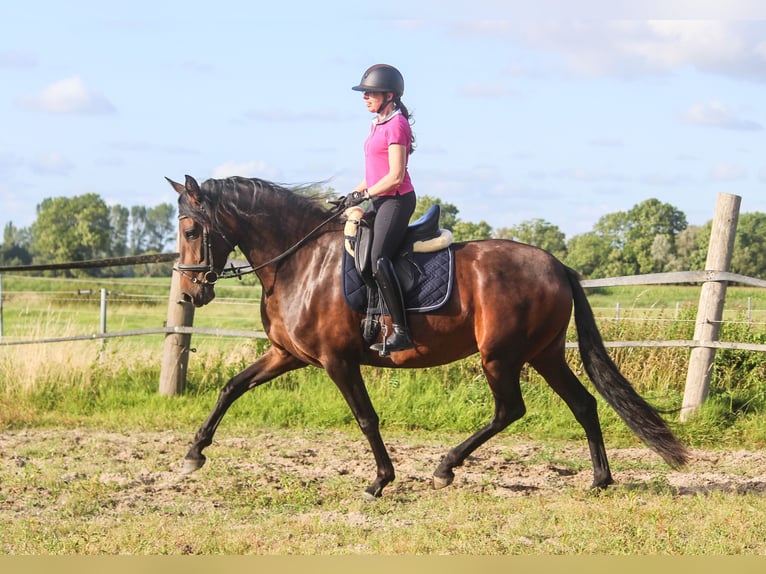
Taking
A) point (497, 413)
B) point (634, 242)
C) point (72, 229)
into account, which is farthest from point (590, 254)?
point (72, 229)

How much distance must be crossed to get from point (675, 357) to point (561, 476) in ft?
11.3

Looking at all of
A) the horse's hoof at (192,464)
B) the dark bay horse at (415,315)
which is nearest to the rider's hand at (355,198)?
the dark bay horse at (415,315)

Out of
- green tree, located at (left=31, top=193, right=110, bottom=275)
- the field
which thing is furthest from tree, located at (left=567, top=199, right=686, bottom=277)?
green tree, located at (left=31, top=193, right=110, bottom=275)

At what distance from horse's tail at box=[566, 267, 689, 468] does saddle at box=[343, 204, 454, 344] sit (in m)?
0.97

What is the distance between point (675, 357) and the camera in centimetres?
952

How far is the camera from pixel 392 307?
5887 millimetres

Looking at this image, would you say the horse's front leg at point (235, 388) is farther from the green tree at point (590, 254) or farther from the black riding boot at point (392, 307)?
the green tree at point (590, 254)

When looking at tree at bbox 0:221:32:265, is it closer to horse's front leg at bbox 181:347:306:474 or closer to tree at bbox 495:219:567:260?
tree at bbox 495:219:567:260

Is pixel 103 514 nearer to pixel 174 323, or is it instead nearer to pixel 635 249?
pixel 174 323

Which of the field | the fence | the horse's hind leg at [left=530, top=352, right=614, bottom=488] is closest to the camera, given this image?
the field

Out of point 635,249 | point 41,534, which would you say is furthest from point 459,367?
point 635,249

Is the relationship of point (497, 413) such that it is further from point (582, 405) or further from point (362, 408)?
point (362, 408)

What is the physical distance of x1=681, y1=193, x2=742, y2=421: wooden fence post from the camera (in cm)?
866

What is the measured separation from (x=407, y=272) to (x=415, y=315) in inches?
11.8
